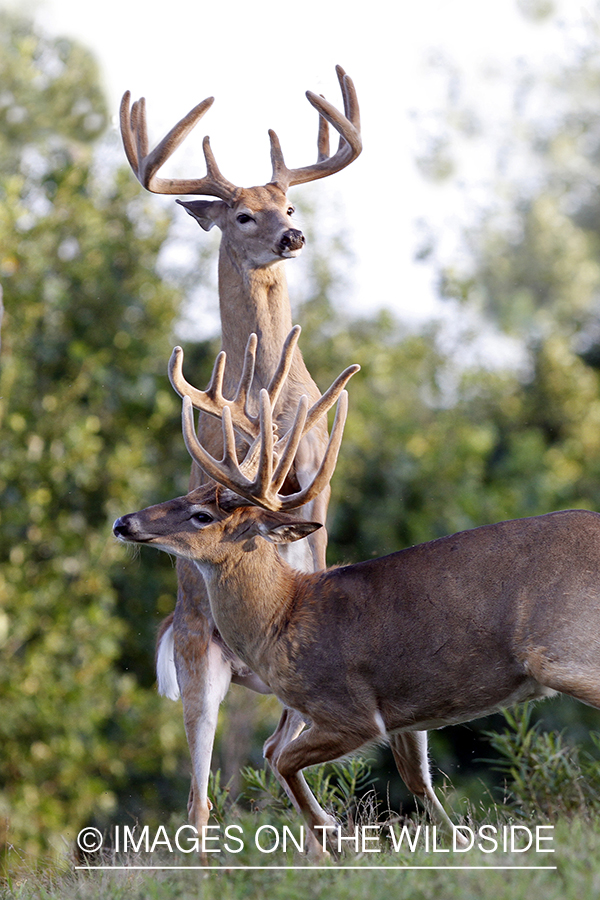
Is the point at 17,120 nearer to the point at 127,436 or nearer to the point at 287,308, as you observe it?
the point at 127,436

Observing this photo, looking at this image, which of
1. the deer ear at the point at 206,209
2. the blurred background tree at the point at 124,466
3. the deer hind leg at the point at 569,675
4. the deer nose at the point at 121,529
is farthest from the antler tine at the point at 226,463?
the blurred background tree at the point at 124,466

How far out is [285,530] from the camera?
4754 mm

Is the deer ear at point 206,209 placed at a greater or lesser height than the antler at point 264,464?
greater

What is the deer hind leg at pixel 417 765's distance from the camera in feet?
16.7

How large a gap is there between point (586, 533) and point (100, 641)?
7.28 metres

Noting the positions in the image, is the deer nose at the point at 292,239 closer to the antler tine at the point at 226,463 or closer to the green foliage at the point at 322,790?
the antler tine at the point at 226,463

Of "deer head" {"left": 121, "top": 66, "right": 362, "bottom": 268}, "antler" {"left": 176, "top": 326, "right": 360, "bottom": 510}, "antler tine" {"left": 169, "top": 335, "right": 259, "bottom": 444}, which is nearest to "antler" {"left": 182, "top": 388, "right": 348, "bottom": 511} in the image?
"antler" {"left": 176, "top": 326, "right": 360, "bottom": 510}

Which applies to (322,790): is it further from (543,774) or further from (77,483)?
(77,483)

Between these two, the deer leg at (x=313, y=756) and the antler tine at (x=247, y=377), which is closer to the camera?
the deer leg at (x=313, y=756)

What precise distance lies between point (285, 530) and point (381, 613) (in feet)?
1.78

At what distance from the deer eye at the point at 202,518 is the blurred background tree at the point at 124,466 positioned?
4427 millimetres

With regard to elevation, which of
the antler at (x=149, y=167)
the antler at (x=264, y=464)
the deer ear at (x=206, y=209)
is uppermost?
the antler at (x=149, y=167)

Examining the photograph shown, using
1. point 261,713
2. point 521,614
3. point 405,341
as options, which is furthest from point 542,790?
point 405,341

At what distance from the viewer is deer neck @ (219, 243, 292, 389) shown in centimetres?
592
